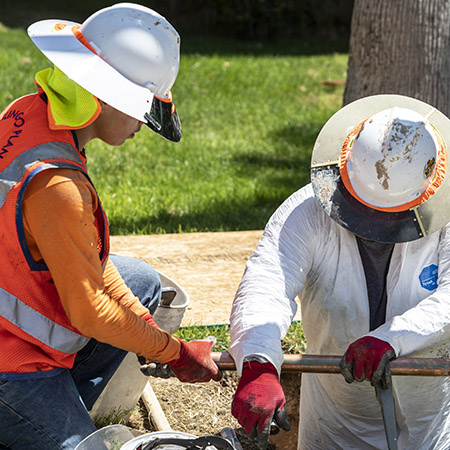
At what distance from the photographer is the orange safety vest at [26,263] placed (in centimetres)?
223

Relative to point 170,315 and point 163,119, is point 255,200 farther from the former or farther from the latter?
point 163,119

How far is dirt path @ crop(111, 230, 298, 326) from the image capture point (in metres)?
4.18

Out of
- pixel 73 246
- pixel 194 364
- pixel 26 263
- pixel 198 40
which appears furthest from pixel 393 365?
pixel 198 40

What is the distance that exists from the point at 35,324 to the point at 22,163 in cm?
51

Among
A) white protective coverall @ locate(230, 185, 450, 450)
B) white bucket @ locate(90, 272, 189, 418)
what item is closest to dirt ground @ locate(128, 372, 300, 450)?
white bucket @ locate(90, 272, 189, 418)

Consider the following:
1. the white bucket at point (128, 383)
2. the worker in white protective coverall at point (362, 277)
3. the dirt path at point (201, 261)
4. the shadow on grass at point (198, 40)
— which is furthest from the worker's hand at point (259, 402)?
the shadow on grass at point (198, 40)

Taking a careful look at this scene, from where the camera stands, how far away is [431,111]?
279cm

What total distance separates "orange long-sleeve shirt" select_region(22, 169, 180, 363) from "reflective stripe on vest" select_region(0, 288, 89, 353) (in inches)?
4.0

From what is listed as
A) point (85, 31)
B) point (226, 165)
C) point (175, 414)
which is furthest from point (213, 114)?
point (85, 31)

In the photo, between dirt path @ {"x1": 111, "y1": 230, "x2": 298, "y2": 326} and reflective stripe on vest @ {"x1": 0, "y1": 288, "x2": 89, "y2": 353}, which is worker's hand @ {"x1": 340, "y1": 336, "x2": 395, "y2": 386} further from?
dirt path @ {"x1": 111, "y1": 230, "x2": 298, "y2": 326}

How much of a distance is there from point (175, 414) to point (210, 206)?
114 inches

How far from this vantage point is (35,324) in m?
2.33

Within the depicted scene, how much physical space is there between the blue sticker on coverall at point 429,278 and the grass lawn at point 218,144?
→ 288 centimetres

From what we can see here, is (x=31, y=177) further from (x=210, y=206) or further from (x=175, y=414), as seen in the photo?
(x=210, y=206)
